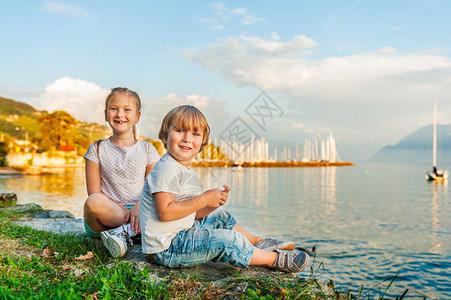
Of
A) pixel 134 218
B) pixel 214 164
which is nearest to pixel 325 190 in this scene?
pixel 214 164

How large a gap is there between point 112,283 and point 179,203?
74cm

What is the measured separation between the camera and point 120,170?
3.76 metres

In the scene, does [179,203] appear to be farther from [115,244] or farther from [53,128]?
[53,128]

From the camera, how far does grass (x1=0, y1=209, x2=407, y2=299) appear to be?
7.77 feet

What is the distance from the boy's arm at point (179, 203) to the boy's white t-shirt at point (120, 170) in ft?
3.81

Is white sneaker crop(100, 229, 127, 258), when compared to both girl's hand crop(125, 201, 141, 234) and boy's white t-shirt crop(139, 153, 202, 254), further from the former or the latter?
boy's white t-shirt crop(139, 153, 202, 254)

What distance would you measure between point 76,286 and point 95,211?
1.08 m

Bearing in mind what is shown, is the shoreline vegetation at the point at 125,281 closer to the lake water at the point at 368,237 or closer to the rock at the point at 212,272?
the rock at the point at 212,272

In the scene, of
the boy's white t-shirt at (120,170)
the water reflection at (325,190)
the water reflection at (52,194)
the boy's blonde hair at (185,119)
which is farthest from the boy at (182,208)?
the water reflection at (325,190)

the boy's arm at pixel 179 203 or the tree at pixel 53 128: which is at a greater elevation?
the tree at pixel 53 128

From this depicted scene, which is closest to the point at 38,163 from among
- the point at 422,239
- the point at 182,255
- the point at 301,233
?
the point at 301,233

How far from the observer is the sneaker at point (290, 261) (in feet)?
10.0

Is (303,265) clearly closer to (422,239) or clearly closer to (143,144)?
(143,144)

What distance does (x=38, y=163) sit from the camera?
52.7 meters
